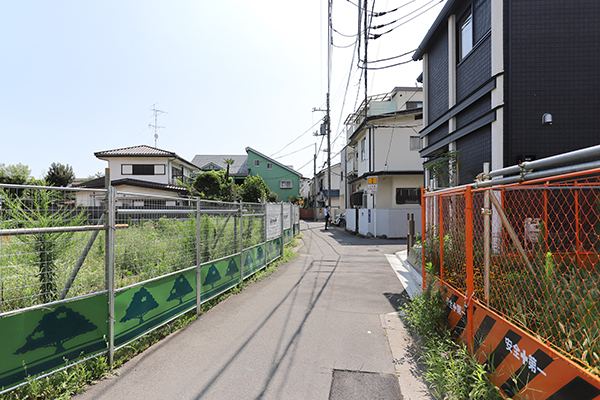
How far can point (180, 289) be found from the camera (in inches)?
191

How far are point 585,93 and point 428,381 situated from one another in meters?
7.94

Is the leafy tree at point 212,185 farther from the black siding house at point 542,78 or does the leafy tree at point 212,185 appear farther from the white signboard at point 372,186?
the black siding house at point 542,78

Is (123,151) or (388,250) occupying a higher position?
(123,151)

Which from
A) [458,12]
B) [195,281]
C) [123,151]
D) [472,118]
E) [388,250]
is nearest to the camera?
[195,281]

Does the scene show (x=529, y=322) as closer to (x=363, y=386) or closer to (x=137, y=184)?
(x=363, y=386)

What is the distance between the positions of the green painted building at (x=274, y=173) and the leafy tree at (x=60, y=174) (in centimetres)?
2040

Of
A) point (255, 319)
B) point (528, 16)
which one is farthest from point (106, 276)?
point (528, 16)

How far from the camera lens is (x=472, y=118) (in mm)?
9258

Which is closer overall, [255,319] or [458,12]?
[255,319]

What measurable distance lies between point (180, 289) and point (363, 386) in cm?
289

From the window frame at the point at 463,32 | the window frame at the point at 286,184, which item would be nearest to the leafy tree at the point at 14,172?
the window frame at the point at 286,184

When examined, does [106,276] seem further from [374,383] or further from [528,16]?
[528,16]

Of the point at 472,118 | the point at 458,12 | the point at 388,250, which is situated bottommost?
the point at 388,250

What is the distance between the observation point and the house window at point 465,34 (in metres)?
9.55
